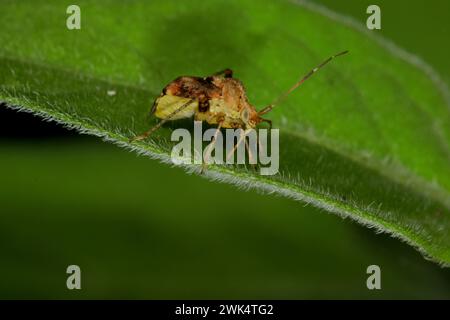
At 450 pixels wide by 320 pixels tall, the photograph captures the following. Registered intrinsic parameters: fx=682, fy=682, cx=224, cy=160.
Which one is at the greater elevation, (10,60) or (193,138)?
(10,60)

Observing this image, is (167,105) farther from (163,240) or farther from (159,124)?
(163,240)

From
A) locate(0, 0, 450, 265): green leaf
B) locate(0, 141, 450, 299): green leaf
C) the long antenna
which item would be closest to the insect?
the long antenna

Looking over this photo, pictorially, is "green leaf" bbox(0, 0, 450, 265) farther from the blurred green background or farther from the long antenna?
the blurred green background

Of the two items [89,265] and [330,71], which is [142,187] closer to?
[89,265]

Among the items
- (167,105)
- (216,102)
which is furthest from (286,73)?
(167,105)

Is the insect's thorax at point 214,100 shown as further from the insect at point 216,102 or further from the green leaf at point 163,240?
the green leaf at point 163,240

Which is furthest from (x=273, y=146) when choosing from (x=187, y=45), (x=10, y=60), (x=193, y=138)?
(x=10, y=60)

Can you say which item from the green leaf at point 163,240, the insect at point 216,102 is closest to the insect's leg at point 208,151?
the insect at point 216,102
